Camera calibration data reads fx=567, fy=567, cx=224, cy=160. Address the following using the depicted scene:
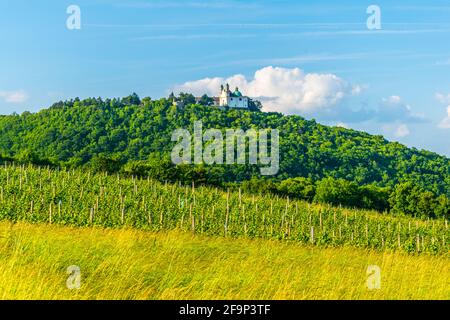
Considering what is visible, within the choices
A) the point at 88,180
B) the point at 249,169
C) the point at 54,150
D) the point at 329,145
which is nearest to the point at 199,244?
the point at 88,180

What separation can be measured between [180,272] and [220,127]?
345 feet

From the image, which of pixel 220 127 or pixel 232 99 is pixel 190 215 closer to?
pixel 220 127

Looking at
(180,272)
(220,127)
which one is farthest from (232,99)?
(180,272)

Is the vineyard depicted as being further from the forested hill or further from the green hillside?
the forested hill

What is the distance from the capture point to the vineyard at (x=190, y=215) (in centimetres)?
2427

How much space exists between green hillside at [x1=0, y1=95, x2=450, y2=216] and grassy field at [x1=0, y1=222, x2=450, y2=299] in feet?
156

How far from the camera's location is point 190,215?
2755 centimetres

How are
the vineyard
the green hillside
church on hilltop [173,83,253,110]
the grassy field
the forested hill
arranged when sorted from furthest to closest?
church on hilltop [173,83,253,110], the forested hill, the green hillside, the vineyard, the grassy field

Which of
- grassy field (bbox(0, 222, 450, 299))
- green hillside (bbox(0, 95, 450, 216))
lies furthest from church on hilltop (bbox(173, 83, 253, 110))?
grassy field (bbox(0, 222, 450, 299))

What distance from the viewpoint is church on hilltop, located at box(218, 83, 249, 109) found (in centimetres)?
16875

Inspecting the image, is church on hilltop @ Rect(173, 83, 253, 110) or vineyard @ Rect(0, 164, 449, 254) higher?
church on hilltop @ Rect(173, 83, 253, 110)

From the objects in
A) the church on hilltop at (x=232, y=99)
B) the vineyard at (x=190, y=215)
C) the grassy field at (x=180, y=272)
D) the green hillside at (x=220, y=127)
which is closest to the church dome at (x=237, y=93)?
the church on hilltop at (x=232, y=99)

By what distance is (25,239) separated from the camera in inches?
578
